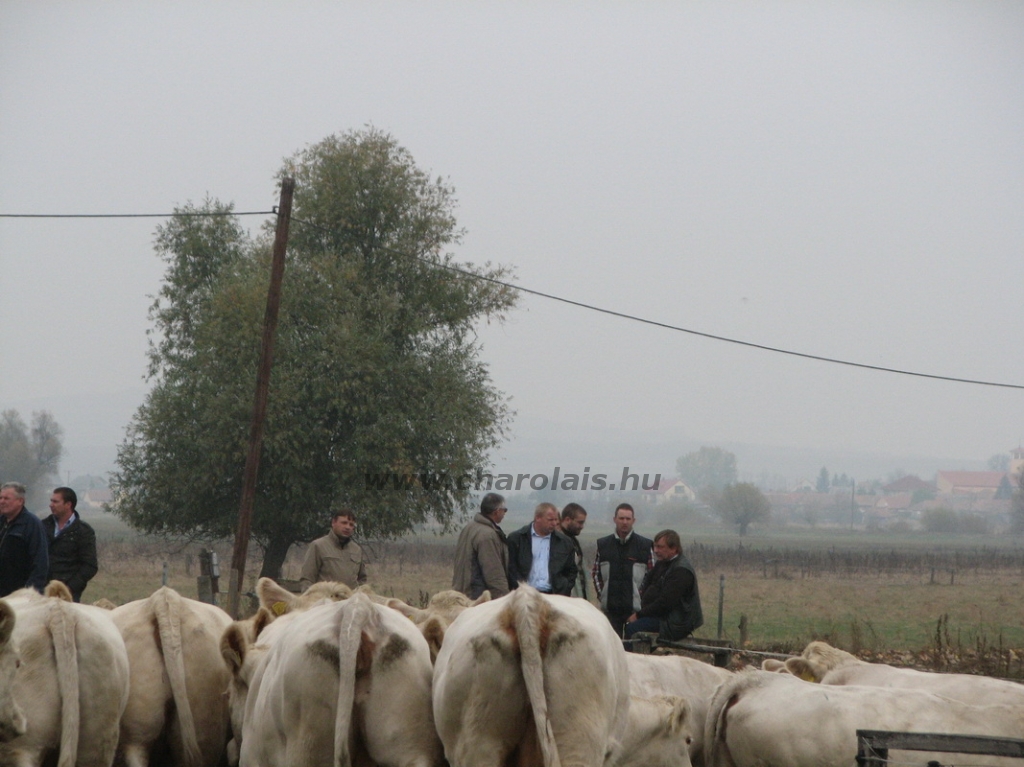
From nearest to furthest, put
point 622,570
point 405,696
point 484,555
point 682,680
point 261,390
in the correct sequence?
point 405,696 → point 682,680 → point 484,555 → point 622,570 → point 261,390

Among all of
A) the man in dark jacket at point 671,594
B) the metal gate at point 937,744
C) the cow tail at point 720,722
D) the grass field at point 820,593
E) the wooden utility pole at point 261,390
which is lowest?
the grass field at point 820,593

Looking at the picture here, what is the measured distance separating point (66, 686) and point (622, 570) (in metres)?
6.23

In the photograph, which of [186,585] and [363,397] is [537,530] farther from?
[186,585]

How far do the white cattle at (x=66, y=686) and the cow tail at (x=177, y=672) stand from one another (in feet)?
1.56

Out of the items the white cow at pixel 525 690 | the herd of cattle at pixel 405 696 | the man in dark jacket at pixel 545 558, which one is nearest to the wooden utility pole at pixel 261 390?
the man in dark jacket at pixel 545 558

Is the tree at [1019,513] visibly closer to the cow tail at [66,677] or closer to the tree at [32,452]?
the tree at [32,452]

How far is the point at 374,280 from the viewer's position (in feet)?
110

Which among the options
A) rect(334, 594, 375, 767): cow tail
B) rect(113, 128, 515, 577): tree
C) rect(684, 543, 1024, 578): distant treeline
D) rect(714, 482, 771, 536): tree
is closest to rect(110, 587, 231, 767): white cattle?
rect(334, 594, 375, 767): cow tail

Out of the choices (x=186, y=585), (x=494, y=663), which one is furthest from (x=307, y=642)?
(x=186, y=585)

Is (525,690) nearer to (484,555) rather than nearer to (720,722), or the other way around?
(720,722)

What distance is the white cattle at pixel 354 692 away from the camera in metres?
6.44

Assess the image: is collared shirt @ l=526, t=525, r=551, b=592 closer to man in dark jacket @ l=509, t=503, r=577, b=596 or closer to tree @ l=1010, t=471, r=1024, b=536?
man in dark jacket @ l=509, t=503, r=577, b=596

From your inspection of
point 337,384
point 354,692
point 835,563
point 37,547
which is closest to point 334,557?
point 37,547

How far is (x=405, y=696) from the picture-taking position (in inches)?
260
